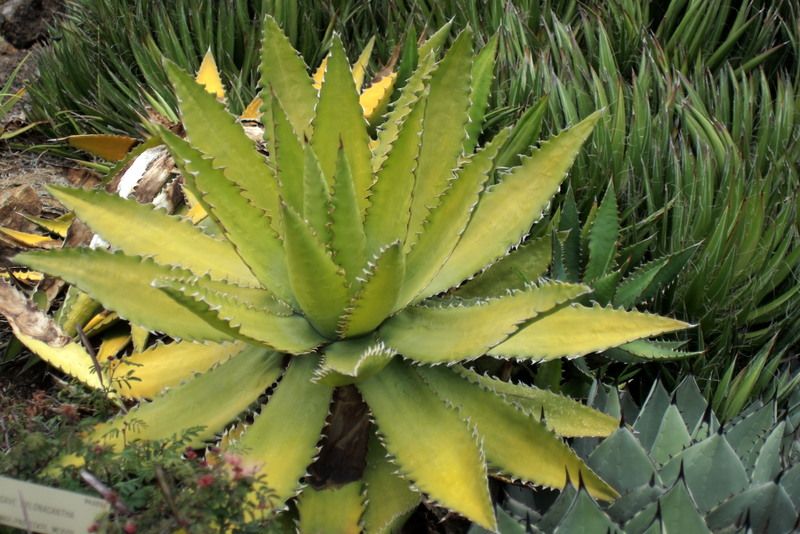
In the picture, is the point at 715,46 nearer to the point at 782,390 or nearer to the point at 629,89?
the point at 629,89

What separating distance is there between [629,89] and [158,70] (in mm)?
1607

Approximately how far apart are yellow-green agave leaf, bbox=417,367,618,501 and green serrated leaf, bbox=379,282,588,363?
8 cm

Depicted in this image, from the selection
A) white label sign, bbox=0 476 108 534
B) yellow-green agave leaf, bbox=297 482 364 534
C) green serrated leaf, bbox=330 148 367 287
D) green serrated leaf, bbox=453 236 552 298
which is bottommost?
yellow-green agave leaf, bbox=297 482 364 534

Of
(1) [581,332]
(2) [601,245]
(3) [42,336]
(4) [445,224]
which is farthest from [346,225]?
(3) [42,336]

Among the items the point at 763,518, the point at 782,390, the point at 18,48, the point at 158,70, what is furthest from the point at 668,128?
Result: the point at 18,48

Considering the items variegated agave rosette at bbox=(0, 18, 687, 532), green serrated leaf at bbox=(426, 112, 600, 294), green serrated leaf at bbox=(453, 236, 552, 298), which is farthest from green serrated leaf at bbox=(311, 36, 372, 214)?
green serrated leaf at bbox=(453, 236, 552, 298)

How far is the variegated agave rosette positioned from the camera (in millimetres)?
1815

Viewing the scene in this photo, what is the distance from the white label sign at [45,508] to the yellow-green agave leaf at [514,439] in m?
0.73

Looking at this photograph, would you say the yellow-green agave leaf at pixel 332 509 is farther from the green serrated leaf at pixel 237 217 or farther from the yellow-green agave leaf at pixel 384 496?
the green serrated leaf at pixel 237 217

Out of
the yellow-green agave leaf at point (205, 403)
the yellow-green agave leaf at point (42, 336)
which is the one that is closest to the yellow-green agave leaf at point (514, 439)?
the yellow-green agave leaf at point (205, 403)

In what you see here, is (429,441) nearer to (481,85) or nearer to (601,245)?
(601,245)

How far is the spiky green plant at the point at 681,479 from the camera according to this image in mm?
1658

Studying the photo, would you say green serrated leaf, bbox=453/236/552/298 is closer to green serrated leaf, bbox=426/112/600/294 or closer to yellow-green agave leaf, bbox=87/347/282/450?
green serrated leaf, bbox=426/112/600/294

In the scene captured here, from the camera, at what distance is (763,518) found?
175 cm
